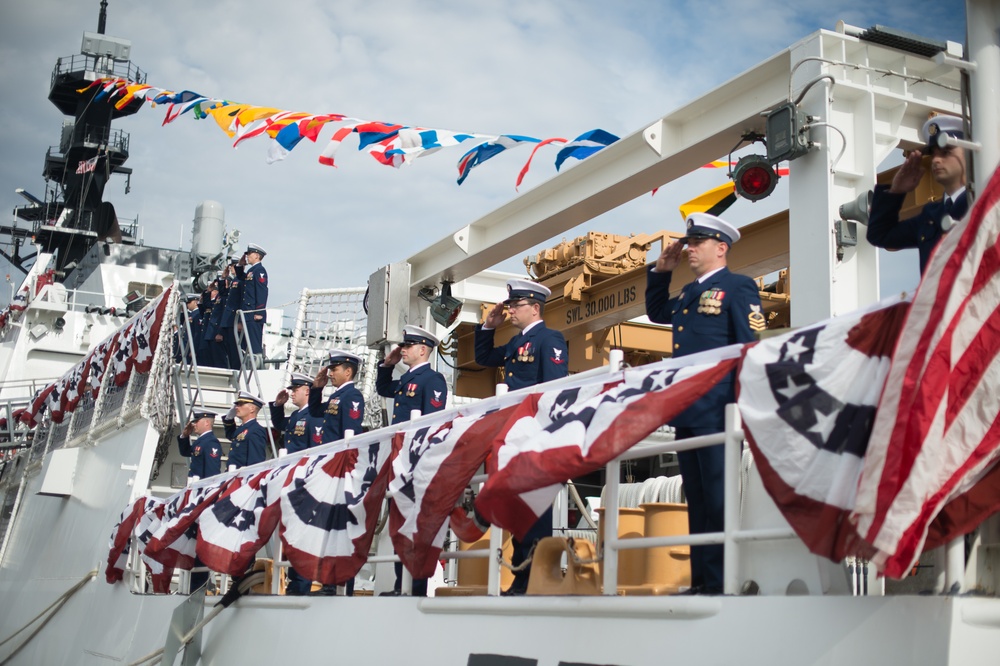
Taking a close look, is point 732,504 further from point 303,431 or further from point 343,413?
point 303,431

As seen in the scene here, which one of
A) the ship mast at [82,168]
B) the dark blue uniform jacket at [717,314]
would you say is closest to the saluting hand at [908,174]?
the dark blue uniform jacket at [717,314]

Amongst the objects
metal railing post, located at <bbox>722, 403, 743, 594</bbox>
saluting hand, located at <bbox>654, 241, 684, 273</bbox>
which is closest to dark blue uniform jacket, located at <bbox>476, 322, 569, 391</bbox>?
saluting hand, located at <bbox>654, 241, 684, 273</bbox>

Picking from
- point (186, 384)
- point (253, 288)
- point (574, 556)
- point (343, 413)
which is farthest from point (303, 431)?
point (574, 556)

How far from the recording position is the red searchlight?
19.5 ft

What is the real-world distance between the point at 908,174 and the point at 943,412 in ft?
4.91

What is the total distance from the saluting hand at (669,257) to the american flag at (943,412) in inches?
76.0

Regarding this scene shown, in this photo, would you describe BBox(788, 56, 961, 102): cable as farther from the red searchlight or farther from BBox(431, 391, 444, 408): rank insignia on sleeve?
BBox(431, 391, 444, 408): rank insignia on sleeve

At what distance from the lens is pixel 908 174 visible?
13.6ft

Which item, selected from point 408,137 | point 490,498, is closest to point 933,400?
point 490,498

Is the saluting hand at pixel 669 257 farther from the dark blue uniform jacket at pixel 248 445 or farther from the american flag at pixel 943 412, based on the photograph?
the dark blue uniform jacket at pixel 248 445

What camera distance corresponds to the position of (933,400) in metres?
2.92

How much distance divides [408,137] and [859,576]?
702 cm

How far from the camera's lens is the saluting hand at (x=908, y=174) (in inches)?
157

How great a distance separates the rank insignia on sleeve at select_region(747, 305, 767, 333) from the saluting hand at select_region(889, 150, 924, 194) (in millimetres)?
728
